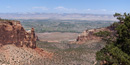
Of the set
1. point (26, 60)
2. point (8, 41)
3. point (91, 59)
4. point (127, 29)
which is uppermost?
point (127, 29)

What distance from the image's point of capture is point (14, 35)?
41.9 meters

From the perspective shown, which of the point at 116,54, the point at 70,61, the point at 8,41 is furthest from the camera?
the point at 70,61

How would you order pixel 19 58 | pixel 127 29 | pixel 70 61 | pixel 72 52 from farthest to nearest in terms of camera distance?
pixel 72 52 → pixel 70 61 → pixel 19 58 → pixel 127 29

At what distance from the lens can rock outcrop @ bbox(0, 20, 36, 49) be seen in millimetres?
39319

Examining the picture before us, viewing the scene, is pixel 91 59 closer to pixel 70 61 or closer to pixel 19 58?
pixel 70 61

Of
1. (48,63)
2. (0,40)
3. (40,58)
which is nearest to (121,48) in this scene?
(48,63)

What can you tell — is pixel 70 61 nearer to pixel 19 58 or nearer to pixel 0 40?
pixel 19 58

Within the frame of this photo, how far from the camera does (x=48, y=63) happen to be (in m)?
39.6

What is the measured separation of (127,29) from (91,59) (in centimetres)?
2867

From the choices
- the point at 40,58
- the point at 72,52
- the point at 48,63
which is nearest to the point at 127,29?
the point at 48,63

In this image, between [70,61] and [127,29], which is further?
[70,61]

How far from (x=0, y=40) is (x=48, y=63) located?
1092 centimetres

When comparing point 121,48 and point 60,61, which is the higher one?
point 121,48

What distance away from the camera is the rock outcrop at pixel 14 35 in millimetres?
39319
